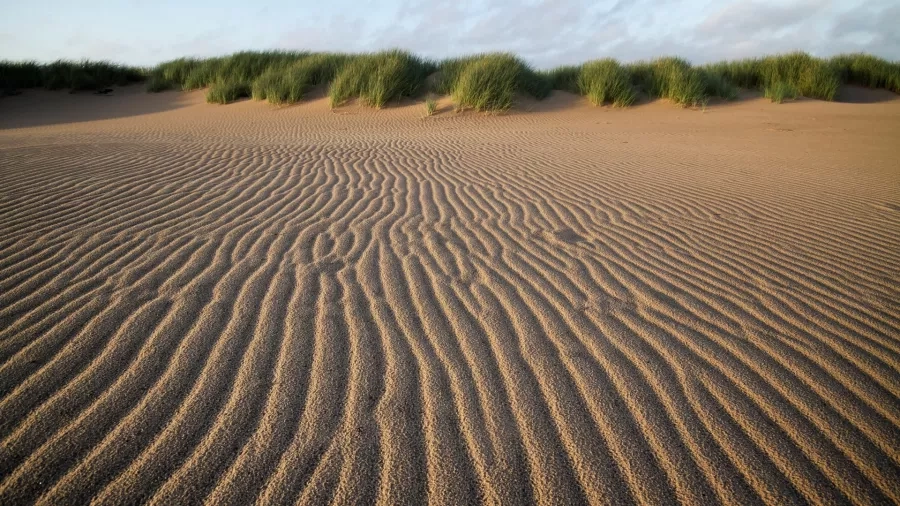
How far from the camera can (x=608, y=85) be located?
1522 cm

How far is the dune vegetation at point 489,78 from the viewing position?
49.1ft

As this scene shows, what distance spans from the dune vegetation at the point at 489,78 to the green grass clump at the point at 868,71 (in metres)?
0.03

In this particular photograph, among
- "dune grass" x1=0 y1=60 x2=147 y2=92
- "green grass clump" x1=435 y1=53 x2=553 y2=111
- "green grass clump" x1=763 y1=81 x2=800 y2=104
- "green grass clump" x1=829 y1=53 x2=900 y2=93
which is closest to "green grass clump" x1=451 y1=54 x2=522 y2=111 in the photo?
"green grass clump" x1=435 y1=53 x2=553 y2=111

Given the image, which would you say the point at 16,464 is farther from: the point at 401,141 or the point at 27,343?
the point at 401,141

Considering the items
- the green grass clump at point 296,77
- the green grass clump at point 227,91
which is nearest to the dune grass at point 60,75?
the green grass clump at point 227,91

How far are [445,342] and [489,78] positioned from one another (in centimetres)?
1319

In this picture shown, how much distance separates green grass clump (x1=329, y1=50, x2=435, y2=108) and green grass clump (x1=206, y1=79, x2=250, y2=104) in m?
3.87

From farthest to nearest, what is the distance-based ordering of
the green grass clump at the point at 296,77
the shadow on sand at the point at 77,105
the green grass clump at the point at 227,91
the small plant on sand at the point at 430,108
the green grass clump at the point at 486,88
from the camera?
1. the green grass clump at the point at 227,91
2. the green grass clump at the point at 296,77
3. the shadow on sand at the point at 77,105
4. the green grass clump at the point at 486,88
5. the small plant on sand at the point at 430,108

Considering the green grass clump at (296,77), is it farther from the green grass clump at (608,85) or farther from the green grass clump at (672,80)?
the green grass clump at (672,80)

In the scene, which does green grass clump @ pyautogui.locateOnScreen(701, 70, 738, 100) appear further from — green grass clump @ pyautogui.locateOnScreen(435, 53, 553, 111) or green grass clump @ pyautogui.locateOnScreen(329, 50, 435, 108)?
green grass clump @ pyautogui.locateOnScreen(329, 50, 435, 108)

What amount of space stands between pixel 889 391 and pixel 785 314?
0.73 meters

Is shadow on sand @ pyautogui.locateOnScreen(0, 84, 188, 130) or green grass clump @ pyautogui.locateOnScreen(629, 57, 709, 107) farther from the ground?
green grass clump @ pyautogui.locateOnScreen(629, 57, 709, 107)

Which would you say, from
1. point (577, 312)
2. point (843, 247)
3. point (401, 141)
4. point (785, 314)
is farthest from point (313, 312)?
point (401, 141)

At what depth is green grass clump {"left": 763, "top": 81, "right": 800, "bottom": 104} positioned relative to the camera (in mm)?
14836
